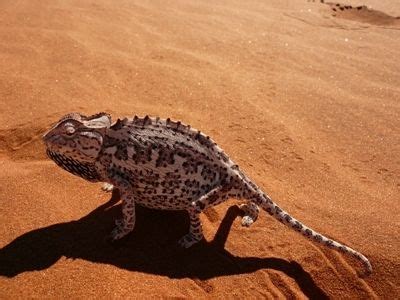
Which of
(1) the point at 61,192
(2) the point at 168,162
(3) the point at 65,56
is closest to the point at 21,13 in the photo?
(3) the point at 65,56

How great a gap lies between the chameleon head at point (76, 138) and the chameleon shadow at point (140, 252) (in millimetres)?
635

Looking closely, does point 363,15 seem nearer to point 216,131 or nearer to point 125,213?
point 216,131

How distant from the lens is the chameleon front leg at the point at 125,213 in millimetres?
3410

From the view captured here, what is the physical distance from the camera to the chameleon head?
3.33 m

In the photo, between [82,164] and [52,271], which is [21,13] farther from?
[52,271]

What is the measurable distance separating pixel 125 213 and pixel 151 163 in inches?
17.6

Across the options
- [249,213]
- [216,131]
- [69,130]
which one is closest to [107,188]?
[69,130]

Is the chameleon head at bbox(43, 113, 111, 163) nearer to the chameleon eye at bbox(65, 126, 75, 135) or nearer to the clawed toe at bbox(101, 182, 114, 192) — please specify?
the chameleon eye at bbox(65, 126, 75, 135)

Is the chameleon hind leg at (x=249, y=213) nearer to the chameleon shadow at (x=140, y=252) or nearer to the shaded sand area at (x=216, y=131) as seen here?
the shaded sand area at (x=216, y=131)

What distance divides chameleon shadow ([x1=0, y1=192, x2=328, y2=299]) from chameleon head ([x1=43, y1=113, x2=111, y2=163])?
0.63 meters

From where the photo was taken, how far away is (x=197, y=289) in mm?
3305

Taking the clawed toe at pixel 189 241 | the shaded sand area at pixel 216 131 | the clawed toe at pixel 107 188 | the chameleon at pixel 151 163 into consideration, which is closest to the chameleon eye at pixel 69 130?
the chameleon at pixel 151 163

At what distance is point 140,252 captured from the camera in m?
3.54

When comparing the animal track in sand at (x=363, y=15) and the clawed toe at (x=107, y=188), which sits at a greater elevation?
the animal track in sand at (x=363, y=15)
